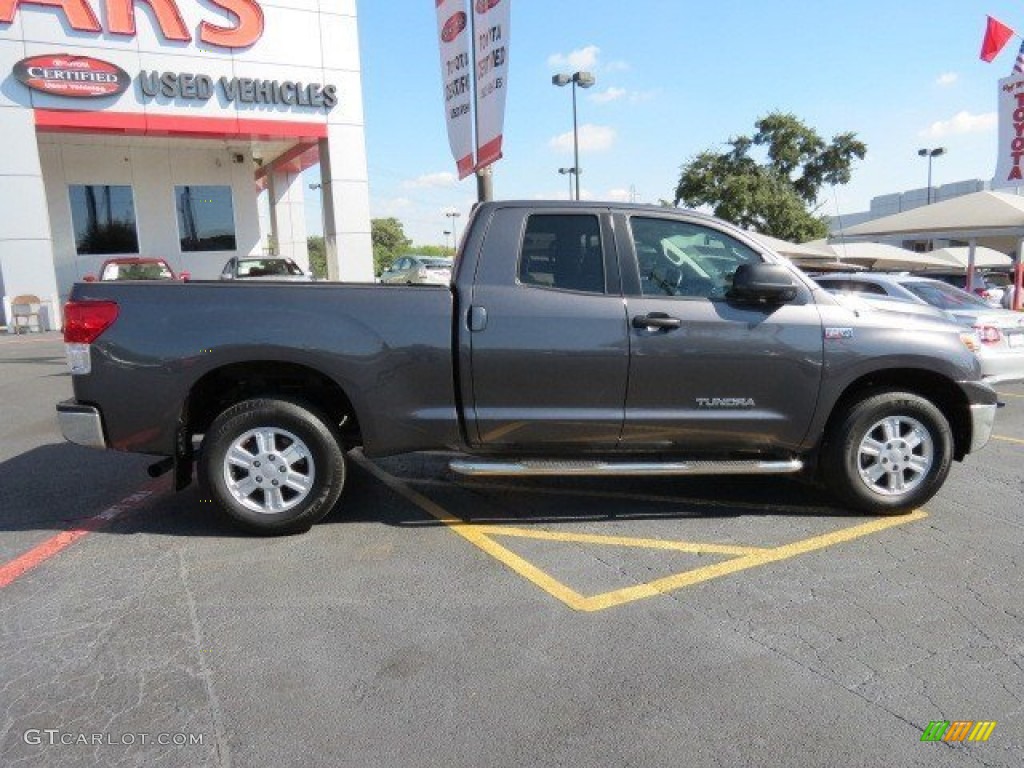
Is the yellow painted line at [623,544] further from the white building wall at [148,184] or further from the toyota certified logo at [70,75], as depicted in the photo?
the white building wall at [148,184]

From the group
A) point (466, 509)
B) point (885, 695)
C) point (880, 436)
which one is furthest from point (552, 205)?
point (885, 695)

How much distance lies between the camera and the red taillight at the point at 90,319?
404 cm

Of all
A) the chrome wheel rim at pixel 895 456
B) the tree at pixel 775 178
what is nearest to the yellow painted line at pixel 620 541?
the chrome wheel rim at pixel 895 456

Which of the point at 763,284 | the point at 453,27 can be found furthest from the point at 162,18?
the point at 763,284

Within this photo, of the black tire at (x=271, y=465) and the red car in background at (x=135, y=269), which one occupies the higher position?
the red car in background at (x=135, y=269)

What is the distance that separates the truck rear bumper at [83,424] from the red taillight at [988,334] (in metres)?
8.69

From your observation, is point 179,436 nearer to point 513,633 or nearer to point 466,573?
point 466,573

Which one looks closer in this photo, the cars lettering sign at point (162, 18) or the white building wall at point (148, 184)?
the cars lettering sign at point (162, 18)

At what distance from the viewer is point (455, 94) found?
29.5 ft

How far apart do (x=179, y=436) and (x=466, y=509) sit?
1807mm

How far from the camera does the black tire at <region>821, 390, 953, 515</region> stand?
445 cm

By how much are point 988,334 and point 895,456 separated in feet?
16.2

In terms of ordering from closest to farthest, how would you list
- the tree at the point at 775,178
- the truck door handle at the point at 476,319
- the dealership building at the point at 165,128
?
the truck door handle at the point at 476,319 < the dealership building at the point at 165,128 < the tree at the point at 775,178

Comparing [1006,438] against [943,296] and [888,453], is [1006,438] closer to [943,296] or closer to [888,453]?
[888,453]
